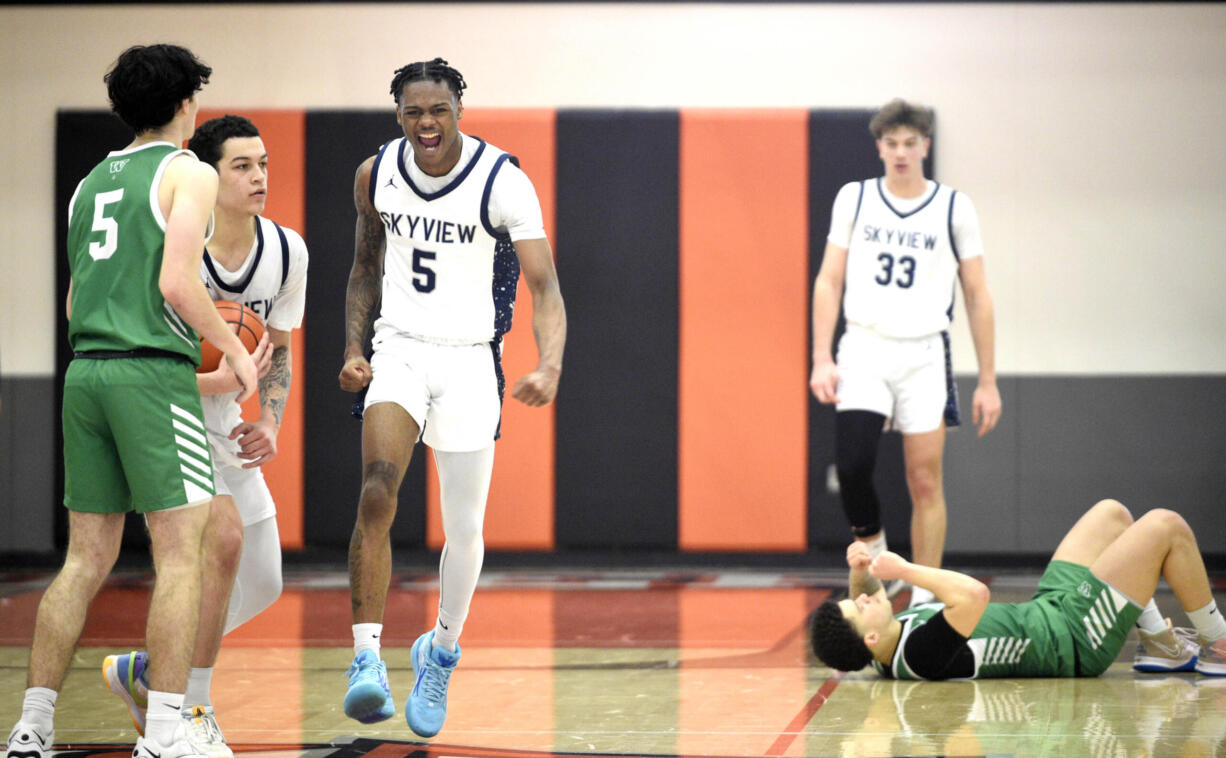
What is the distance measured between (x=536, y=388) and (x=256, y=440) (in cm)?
77

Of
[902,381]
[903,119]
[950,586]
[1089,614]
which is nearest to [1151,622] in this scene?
[1089,614]

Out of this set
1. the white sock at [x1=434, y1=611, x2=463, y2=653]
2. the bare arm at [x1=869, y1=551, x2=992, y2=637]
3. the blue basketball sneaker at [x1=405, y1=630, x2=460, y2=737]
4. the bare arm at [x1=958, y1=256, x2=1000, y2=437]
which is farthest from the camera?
the bare arm at [x1=958, y1=256, x2=1000, y2=437]

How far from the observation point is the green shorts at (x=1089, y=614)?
446 cm

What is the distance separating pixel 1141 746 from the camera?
142 inches

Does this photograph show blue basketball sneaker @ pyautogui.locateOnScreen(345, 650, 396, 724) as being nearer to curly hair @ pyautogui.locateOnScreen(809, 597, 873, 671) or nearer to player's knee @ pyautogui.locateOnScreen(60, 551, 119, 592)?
player's knee @ pyautogui.locateOnScreen(60, 551, 119, 592)

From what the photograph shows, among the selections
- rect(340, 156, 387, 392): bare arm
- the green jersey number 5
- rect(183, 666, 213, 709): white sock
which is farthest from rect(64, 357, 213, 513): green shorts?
rect(340, 156, 387, 392): bare arm

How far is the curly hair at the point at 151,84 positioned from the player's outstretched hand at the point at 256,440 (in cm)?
84

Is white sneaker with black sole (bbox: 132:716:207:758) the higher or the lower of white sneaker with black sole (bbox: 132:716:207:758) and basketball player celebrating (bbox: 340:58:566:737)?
the lower

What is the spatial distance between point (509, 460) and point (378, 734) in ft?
14.1

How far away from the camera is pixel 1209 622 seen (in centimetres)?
456

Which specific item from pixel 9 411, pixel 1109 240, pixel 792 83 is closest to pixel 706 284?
pixel 792 83

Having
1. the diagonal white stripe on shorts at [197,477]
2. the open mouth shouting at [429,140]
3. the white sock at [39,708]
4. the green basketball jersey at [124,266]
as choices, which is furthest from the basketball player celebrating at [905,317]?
the white sock at [39,708]

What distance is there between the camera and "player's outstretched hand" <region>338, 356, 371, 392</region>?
→ 3.87 metres

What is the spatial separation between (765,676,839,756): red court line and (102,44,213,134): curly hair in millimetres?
2175
